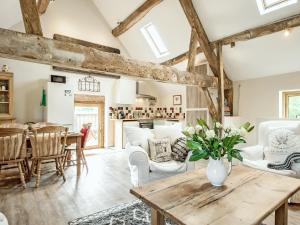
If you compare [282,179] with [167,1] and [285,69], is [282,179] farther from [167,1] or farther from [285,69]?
[167,1]

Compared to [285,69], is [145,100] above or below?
below

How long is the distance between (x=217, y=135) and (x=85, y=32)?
17.5 feet

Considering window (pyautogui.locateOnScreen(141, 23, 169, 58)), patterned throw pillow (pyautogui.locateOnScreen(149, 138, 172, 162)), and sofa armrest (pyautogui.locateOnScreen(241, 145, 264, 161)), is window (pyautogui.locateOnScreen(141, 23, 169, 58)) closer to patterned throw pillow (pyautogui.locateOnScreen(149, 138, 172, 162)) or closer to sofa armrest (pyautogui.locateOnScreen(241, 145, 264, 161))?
patterned throw pillow (pyautogui.locateOnScreen(149, 138, 172, 162))

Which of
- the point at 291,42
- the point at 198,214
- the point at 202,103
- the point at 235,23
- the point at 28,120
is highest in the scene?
the point at 235,23

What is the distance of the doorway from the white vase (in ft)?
16.4

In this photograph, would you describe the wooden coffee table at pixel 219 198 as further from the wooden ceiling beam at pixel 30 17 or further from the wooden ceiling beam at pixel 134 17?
the wooden ceiling beam at pixel 134 17

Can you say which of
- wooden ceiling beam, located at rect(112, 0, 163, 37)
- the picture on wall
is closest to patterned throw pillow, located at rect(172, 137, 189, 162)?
wooden ceiling beam, located at rect(112, 0, 163, 37)

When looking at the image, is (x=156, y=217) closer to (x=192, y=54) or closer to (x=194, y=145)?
(x=194, y=145)

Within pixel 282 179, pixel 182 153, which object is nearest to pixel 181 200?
pixel 282 179

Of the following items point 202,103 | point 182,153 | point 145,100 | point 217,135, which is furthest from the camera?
point 145,100

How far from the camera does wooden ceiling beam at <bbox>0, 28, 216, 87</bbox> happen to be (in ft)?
7.77

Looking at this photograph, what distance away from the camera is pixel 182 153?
313 cm

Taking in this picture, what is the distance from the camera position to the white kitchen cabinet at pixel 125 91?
245 inches

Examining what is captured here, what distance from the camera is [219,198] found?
1524mm
